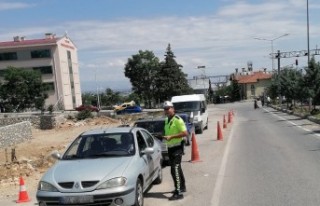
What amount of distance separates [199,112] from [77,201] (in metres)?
21.1

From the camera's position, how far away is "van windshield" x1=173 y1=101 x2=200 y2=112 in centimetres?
2943

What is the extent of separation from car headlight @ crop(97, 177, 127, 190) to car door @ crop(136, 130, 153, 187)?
0.99m

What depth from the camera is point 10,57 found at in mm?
93938

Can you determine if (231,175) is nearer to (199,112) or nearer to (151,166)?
(151,166)

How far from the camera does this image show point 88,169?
844cm

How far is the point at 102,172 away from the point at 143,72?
90644 mm

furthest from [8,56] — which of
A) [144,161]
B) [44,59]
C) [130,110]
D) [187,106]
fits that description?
[144,161]

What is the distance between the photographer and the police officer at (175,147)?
9.77 m

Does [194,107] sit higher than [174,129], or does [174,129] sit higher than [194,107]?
[174,129]

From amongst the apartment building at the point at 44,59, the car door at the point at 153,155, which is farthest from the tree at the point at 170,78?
the car door at the point at 153,155

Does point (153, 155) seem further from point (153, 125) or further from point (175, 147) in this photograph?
point (153, 125)

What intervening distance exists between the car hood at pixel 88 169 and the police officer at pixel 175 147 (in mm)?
1124

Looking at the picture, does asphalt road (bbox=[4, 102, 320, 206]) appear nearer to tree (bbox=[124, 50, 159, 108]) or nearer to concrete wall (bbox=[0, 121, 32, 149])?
concrete wall (bbox=[0, 121, 32, 149])

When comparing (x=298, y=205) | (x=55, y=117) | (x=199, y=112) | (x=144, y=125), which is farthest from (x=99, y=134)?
(x=55, y=117)
